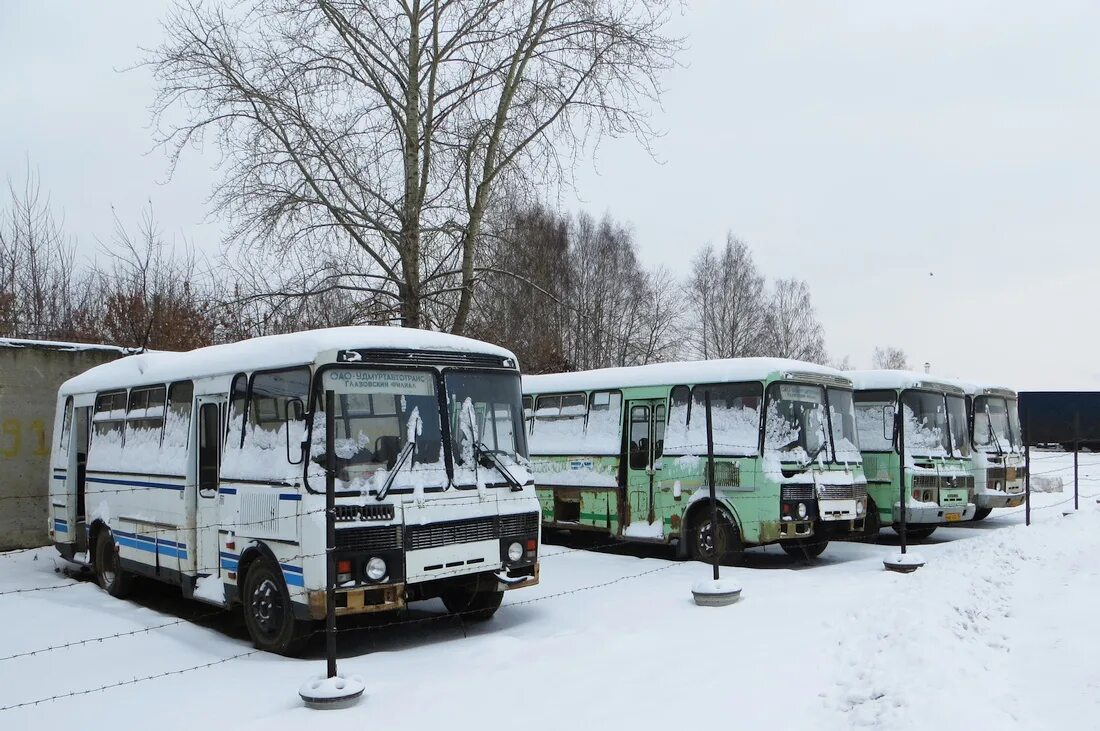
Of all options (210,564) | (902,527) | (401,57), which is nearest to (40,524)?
(210,564)

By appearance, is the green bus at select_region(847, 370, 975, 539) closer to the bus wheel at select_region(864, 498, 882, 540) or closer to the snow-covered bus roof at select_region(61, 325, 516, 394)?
the bus wheel at select_region(864, 498, 882, 540)

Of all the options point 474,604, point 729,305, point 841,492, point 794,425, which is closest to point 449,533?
point 474,604

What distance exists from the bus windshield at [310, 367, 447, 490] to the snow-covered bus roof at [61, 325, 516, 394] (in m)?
0.25

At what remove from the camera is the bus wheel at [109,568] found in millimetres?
11898

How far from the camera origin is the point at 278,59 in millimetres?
18562

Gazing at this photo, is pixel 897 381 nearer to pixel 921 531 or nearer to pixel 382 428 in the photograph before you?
pixel 921 531

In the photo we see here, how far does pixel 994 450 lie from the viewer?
1708 cm

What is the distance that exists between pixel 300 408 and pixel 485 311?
12.1 metres

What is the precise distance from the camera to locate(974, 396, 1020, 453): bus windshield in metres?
17.0

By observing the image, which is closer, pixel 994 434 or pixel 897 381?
pixel 897 381

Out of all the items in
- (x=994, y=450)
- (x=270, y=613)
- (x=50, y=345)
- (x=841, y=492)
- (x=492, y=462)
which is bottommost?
(x=270, y=613)

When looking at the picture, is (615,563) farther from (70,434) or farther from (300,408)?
(70,434)

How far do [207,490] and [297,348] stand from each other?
2.37m

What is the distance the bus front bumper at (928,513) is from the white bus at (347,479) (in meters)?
8.07
